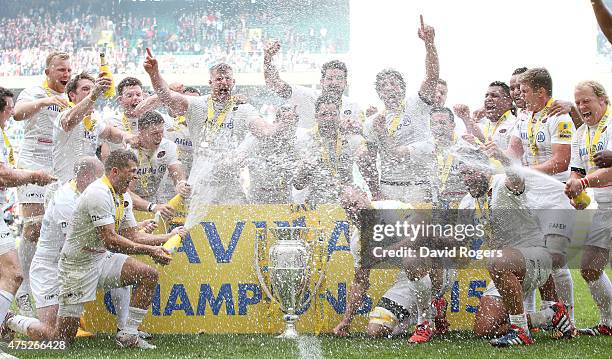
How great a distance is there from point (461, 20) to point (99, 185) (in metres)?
6.29

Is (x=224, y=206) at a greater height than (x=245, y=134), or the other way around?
(x=245, y=134)

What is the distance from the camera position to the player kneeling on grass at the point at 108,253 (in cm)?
537

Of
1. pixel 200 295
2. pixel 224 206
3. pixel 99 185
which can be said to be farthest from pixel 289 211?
pixel 99 185

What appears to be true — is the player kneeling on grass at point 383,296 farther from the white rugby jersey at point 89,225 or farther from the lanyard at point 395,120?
the white rugby jersey at point 89,225

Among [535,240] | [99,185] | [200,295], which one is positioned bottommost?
[200,295]

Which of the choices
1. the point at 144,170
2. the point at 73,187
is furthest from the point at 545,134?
the point at 73,187

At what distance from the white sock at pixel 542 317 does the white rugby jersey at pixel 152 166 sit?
3.01m

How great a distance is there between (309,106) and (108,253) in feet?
8.76

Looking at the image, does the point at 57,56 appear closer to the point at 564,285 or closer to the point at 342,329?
the point at 342,329

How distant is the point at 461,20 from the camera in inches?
409

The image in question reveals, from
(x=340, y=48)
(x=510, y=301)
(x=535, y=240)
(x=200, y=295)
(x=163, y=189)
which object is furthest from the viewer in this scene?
(x=340, y=48)

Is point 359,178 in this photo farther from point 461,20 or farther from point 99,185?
point 461,20

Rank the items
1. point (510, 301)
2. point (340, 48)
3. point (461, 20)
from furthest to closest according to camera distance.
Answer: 1. point (340, 48)
2. point (461, 20)
3. point (510, 301)

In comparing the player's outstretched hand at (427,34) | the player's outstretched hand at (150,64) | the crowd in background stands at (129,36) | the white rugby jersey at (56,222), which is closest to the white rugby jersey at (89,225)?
the white rugby jersey at (56,222)
